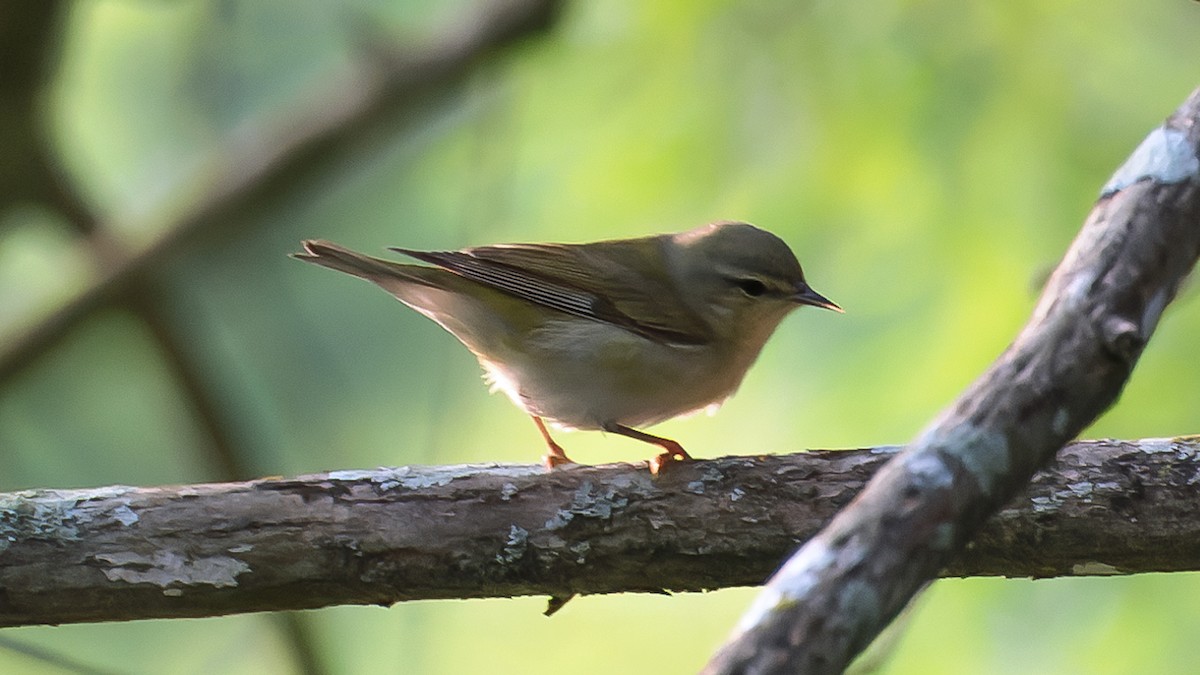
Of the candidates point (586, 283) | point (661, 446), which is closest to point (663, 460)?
point (661, 446)

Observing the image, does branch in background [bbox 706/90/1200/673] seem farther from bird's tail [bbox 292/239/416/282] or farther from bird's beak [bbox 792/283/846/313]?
bird's tail [bbox 292/239/416/282]

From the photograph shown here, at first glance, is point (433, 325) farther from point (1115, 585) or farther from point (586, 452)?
point (1115, 585)

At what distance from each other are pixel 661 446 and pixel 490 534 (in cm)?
80

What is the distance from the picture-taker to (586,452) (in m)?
6.06

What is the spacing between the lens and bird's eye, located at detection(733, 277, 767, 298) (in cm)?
454

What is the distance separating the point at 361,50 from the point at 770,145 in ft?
6.84

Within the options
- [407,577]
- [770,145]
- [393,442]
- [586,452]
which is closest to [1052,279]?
[407,577]

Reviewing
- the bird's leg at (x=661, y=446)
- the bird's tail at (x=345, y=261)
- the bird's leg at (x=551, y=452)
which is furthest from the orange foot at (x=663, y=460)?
the bird's tail at (x=345, y=261)

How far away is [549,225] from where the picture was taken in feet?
20.6

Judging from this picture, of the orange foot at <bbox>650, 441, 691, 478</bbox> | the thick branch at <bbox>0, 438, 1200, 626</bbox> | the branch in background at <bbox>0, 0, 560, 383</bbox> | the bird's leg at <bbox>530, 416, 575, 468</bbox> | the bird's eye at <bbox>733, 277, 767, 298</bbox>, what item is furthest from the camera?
the branch in background at <bbox>0, 0, 560, 383</bbox>

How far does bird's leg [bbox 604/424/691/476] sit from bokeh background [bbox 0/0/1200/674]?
125cm

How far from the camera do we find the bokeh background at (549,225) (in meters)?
4.86

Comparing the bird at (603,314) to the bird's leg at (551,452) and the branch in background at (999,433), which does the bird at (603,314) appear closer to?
the bird's leg at (551,452)

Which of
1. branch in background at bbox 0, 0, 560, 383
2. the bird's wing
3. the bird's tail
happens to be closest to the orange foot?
the bird's wing
